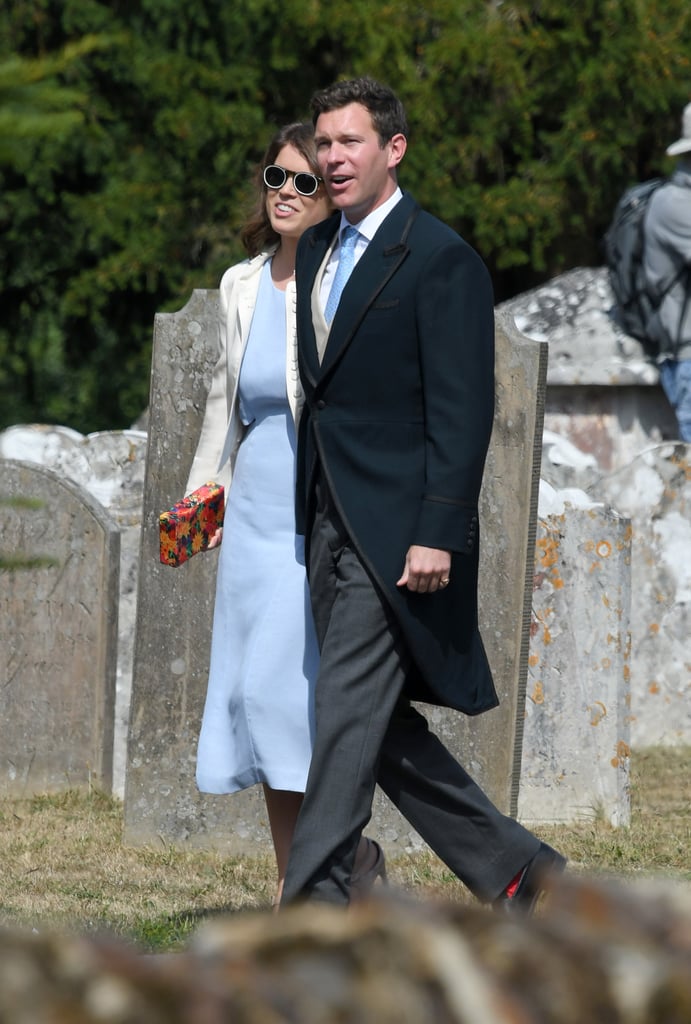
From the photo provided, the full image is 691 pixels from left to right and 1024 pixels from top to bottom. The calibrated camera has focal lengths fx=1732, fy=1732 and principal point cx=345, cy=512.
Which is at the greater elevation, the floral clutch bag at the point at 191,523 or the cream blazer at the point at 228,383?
the cream blazer at the point at 228,383

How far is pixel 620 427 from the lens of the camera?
31.0ft

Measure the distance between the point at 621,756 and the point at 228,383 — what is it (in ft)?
6.86

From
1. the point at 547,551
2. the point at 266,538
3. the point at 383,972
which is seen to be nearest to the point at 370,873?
the point at 266,538

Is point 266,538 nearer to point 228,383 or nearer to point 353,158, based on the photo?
point 228,383

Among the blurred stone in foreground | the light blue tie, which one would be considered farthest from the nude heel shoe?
the blurred stone in foreground

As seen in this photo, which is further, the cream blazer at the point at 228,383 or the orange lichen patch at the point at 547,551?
the orange lichen patch at the point at 547,551

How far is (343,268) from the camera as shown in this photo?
3738mm

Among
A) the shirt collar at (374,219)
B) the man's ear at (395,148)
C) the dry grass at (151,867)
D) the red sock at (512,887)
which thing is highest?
the man's ear at (395,148)

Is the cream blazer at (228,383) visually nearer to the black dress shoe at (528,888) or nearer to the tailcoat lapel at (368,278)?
the tailcoat lapel at (368,278)

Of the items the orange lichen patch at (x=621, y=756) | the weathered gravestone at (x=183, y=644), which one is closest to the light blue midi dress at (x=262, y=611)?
the weathered gravestone at (x=183, y=644)

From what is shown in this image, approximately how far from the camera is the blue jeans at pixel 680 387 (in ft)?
29.1

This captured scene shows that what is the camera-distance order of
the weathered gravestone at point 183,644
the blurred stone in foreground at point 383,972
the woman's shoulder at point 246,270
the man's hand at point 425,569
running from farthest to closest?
1. the weathered gravestone at point 183,644
2. the woman's shoulder at point 246,270
3. the man's hand at point 425,569
4. the blurred stone in foreground at point 383,972

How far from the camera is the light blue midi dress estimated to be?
3.98m

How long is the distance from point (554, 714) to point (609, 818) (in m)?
0.37
